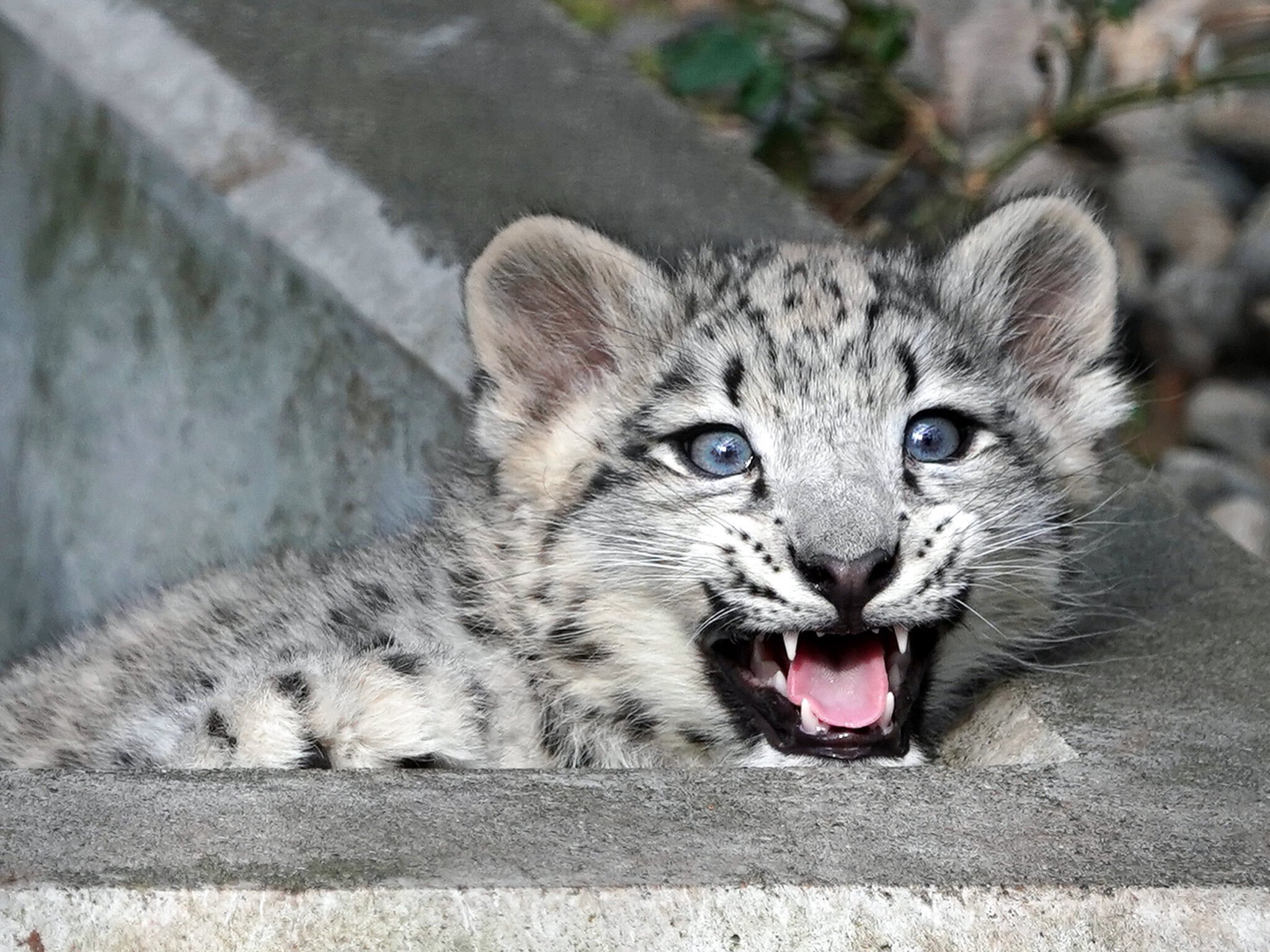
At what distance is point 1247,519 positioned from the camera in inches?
293

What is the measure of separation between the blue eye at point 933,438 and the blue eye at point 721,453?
1.21ft

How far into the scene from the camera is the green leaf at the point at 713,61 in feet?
25.6

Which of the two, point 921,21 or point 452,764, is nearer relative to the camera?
point 452,764

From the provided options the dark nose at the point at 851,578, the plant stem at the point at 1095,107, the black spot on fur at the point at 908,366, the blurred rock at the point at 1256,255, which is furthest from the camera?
the blurred rock at the point at 1256,255

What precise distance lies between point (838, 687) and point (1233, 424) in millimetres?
5269

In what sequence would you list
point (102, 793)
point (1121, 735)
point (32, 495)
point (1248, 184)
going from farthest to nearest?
point (1248, 184), point (32, 495), point (1121, 735), point (102, 793)

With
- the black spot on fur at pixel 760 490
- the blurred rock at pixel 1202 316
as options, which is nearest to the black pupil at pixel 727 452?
the black spot on fur at pixel 760 490

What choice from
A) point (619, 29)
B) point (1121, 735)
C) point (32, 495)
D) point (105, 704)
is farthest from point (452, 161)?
point (619, 29)

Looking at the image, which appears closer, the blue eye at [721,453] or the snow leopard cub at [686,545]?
the snow leopard cub at [686,545]

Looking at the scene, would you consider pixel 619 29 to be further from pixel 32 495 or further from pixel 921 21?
pixel 32 495

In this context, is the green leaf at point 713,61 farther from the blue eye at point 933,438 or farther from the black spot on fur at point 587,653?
the black spot on fur at point 587,653

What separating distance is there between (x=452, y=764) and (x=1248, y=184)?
7.61 meters

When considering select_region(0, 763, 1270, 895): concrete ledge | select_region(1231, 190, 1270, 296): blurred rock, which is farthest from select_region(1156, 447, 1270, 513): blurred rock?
select_region(0, 763, 1270, 895): concrete ledge

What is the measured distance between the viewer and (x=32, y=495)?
7.03 metres
